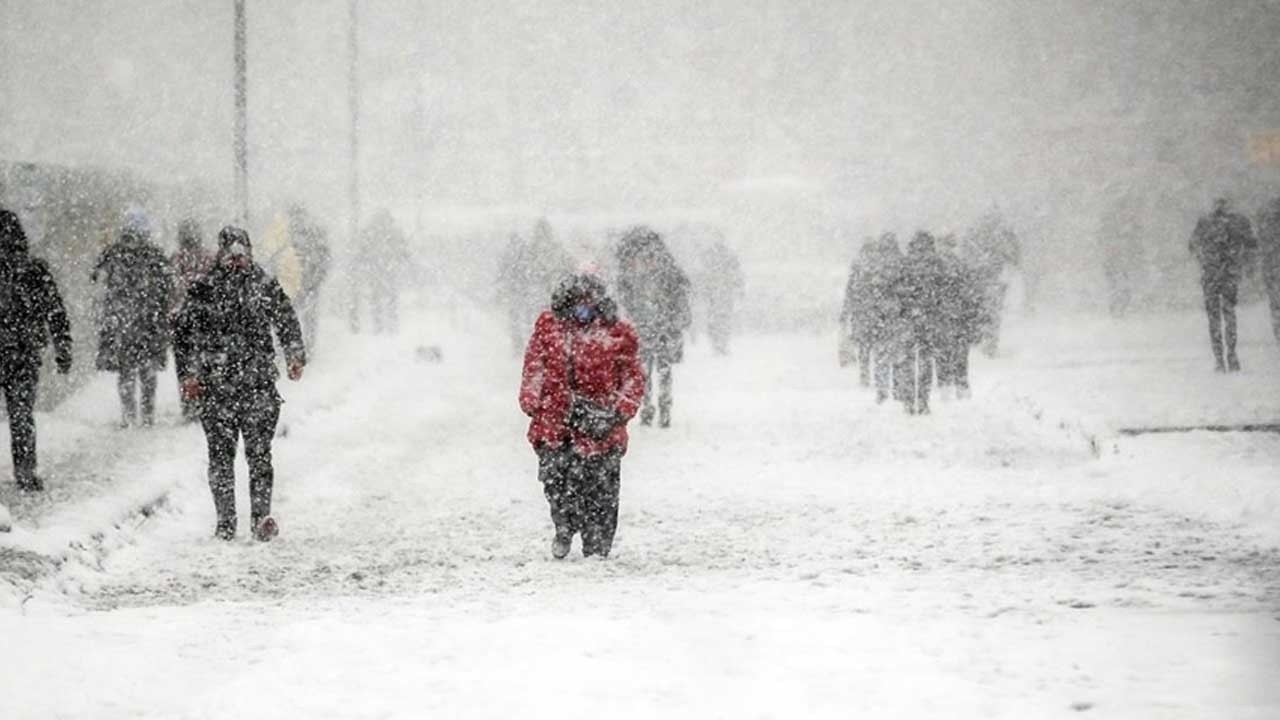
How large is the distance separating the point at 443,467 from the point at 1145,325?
19827mm

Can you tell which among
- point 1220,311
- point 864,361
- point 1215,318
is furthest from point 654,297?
point 1220,311

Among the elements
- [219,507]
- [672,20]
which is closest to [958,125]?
[672,20]

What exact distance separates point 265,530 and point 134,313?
5921 millimetres

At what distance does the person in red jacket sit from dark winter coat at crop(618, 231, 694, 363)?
6.34m

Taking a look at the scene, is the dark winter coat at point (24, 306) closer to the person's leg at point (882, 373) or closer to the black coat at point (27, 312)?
the black coat at point (27, 312)

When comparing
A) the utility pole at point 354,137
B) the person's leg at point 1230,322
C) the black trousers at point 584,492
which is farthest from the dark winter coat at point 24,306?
the utility pole at point 354,137

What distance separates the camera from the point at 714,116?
193 ft

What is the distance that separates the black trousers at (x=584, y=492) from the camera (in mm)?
8273

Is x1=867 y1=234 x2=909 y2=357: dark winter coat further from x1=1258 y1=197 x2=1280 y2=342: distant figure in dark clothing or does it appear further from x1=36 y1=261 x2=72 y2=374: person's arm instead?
x1=36 y1=261 x2=72 y2=374: person's arm

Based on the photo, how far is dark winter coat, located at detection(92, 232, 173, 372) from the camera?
46.9 ft

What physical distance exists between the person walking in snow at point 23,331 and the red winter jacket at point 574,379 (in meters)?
3.88

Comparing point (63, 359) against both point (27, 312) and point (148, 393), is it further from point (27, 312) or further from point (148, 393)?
point (148, 393)

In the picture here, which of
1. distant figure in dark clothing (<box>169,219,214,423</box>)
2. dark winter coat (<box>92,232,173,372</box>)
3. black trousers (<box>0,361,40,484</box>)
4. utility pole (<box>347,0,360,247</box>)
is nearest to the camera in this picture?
black trousers (<box>0,361,40,484</box>)

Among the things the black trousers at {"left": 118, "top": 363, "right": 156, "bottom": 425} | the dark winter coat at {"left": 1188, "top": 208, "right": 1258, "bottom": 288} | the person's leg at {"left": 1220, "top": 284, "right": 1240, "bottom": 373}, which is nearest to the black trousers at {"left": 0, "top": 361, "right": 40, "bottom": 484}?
the black trousers at {"left": 118, "top": 363, "right": 156, "bottom": 425}
